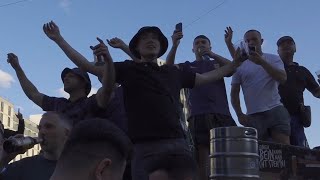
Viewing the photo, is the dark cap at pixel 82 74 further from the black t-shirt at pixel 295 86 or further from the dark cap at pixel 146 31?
the black t-shirt at pixel 295 86

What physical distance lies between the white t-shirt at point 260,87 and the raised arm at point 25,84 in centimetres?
216

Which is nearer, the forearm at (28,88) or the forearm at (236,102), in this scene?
the forearm at (28,88)

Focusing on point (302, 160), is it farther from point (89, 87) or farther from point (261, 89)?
point (89, 87)

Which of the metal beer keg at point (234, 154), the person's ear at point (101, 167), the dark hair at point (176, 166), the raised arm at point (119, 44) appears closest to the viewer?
the person's ear at point (101, 167)

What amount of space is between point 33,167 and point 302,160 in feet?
8.50

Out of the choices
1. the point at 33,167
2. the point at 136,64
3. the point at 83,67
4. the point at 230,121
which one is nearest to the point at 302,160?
the point at 230,121

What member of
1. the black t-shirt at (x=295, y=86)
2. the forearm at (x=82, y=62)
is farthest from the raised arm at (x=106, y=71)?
the black t-shirt at (x=295, y=86)

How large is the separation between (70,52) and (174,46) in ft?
3.24

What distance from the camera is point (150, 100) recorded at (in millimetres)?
4180

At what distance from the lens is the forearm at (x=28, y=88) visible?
17.4ft

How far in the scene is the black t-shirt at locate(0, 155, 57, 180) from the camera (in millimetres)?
3648

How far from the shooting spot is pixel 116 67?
14.1 feet

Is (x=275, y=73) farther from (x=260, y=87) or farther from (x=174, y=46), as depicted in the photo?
(x=174, y=46)

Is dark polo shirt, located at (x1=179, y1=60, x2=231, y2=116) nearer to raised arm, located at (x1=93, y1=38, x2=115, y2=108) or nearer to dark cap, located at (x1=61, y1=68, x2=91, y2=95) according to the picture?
dark cap, located at (x1=61, y1=68, x2=91, y2=95)
